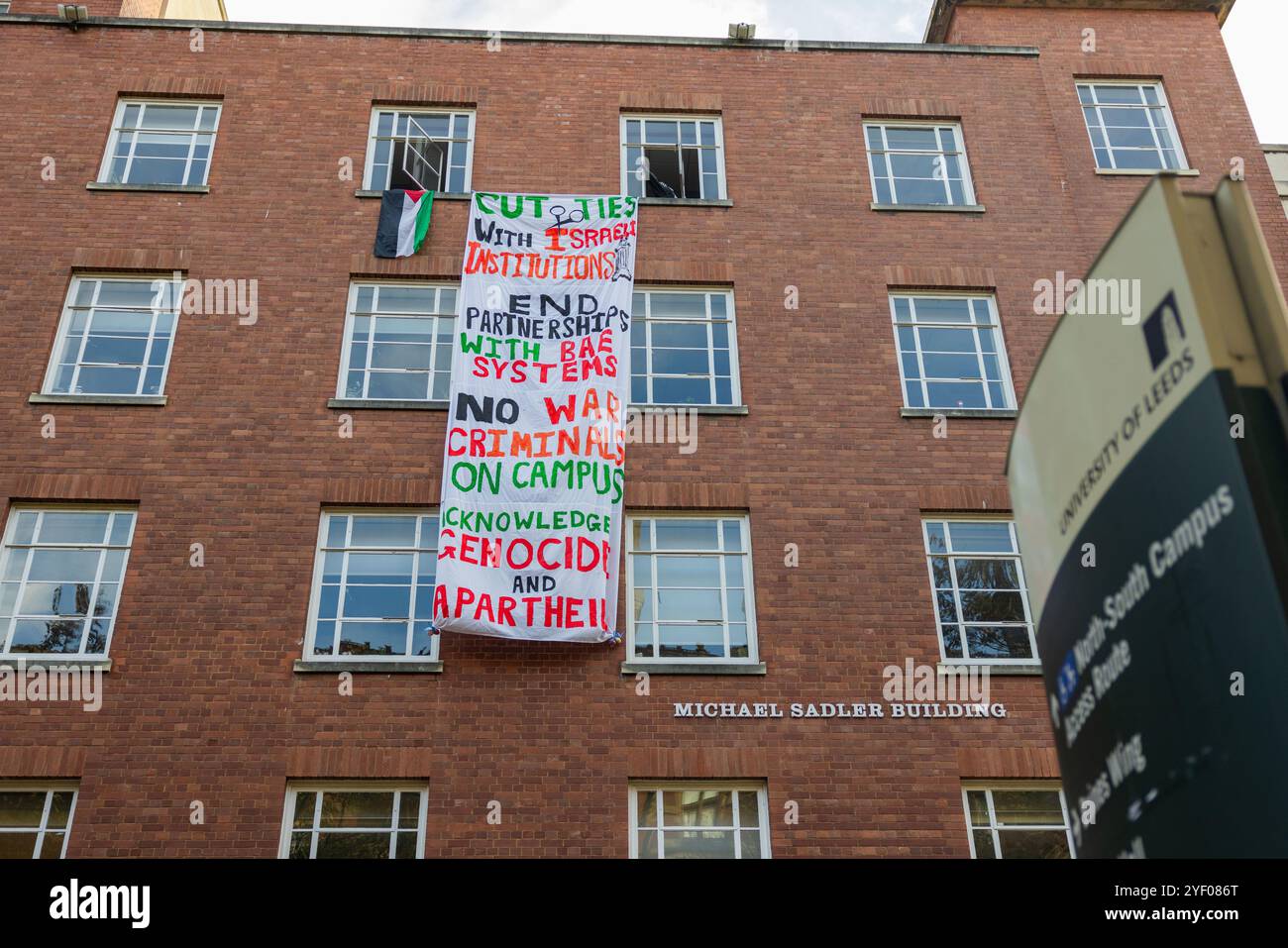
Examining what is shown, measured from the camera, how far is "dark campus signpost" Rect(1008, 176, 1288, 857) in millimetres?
2928

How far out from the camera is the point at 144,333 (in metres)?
17.6

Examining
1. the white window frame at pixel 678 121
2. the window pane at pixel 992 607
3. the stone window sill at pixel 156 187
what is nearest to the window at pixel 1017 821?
the window pane at pixel 992 607

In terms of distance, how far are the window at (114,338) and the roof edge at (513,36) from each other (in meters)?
5.75

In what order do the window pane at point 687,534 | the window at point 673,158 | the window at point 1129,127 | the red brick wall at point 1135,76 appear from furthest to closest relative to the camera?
1. the window at point 1129,127
2. the red brick wall at point 1135,76
3. the window at point 673,158
4. the window pane at point 687,534

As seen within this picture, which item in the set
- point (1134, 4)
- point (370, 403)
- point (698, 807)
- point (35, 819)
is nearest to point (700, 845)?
point (698, 807)

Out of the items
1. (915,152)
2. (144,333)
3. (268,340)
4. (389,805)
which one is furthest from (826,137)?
(389,805)

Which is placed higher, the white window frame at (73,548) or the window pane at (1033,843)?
the white window frame at (73,548)

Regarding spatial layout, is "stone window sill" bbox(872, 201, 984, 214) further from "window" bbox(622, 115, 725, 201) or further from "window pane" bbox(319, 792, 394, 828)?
"window pane" bbox(319, 792, 394, 828)

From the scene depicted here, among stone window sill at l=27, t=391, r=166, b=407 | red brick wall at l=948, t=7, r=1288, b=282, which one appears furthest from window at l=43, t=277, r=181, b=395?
red brick wall at l=948, t=7, r=1288, b=282

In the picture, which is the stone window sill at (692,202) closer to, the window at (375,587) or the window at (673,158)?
the window at (673,158)

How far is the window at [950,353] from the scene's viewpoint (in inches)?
700

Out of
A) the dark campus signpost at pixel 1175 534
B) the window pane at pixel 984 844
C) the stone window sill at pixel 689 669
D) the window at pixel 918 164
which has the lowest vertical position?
the dark campus signpost at pixel 1175 534

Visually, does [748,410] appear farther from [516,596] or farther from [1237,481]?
[1237,481]

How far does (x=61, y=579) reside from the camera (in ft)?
51.0
